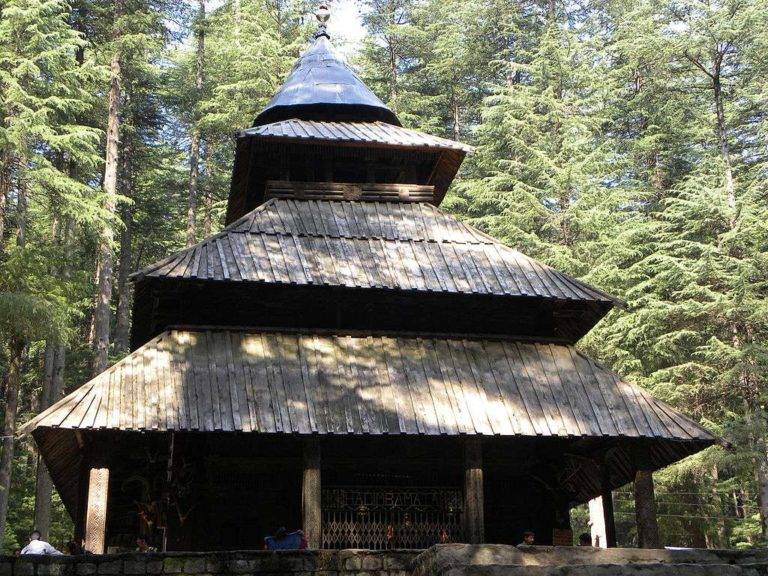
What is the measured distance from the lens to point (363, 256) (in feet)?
52.6

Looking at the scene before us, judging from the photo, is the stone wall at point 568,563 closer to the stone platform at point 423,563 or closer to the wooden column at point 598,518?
the stone platform at point 423,563

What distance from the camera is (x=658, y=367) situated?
1150 inches

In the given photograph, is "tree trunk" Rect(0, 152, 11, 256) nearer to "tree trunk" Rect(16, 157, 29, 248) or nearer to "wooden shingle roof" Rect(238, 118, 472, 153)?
"tree trunk" Rect(16, 157, 29, 248)

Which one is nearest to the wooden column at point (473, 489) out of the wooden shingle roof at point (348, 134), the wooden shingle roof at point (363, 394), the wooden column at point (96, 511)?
the wooden shingle roof at point (363, 394)

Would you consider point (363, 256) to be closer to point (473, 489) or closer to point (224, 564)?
point (473, 489)

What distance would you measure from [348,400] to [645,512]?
493 centimetres

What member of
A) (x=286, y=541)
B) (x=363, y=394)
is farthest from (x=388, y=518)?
(x=286, y=541)

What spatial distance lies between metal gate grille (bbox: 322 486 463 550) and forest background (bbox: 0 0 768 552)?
9.10m

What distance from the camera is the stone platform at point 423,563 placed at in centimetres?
837

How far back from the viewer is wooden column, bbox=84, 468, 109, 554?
41.0 ft

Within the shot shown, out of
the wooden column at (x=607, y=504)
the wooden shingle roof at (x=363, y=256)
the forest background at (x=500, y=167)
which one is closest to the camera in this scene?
the wooden shingle roof at (x=363, y=256)

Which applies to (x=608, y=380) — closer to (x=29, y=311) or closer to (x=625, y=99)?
(x=29, y=311)

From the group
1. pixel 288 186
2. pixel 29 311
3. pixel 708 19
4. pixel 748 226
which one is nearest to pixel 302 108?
pixel 288 186

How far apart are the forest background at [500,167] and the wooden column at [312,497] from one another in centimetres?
927
